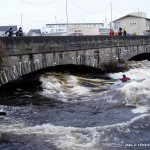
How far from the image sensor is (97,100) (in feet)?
76.2

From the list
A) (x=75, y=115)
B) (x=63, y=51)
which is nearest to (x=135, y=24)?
(x=63, y=51)

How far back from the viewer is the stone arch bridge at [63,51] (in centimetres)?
2189

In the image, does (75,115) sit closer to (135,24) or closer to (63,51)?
(63,51)

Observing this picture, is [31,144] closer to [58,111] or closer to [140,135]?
[140,135]

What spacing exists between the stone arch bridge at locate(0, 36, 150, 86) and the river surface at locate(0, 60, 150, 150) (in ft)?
6.32

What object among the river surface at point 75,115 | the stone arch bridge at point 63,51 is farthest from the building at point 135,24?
the river surface at point 75,115

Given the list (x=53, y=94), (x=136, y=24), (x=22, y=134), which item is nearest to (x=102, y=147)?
(x=22, y=134)

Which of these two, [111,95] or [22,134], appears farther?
[111,95]

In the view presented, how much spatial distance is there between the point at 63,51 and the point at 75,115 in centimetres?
961

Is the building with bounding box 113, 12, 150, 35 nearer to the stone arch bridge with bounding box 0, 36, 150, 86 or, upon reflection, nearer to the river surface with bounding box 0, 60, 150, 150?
the stone arch bridge with bounding box 0, 36, 150, 86

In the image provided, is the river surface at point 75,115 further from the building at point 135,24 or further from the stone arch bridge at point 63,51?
the building at point 135,24

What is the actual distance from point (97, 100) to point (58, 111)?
3.68m

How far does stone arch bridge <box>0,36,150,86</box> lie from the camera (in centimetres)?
2189

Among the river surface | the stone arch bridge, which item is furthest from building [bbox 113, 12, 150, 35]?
the river surface
